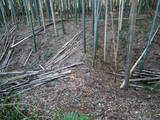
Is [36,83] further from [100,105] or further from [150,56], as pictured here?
[150,56]

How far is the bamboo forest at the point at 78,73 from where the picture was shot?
2.53m

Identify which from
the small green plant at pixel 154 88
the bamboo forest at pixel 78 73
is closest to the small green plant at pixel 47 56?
the bamboo forest at pixel 78 73

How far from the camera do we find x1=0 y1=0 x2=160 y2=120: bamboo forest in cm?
253

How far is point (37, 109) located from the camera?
8.50 feet

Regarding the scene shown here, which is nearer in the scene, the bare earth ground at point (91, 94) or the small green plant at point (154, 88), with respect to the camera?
the bare earth ground at point (91, 94)

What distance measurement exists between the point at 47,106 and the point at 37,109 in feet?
0.42

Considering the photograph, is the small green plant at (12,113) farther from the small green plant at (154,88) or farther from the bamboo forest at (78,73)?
the small green plant at (154,88)

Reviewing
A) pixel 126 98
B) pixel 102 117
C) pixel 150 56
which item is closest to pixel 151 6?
pixel 150 56

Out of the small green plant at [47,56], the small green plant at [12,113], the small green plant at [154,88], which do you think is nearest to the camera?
the small green plant at [12,113]

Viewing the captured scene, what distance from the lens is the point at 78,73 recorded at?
3178mm

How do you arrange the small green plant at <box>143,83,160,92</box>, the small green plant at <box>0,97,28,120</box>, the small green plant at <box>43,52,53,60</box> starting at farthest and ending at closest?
1. the small green plant at <box>43,52,53,60</box>
2. the small green plant at <box>143,83,160,92</box>
3. the small green plant at <box>0,97,28,120</box>

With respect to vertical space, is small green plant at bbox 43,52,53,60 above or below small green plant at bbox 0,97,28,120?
above

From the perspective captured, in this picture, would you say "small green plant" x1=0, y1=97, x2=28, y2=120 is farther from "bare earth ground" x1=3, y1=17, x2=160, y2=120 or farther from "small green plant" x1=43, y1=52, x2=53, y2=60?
"small green plant" x1=43, y1=52, x2=53, y2=60

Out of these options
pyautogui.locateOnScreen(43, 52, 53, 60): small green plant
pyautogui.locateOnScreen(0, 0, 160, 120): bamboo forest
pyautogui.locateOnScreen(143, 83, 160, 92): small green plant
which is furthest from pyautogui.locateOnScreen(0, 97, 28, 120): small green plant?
pyautogui.locateOnScreen(143, 83, 160, 92): small green plant
